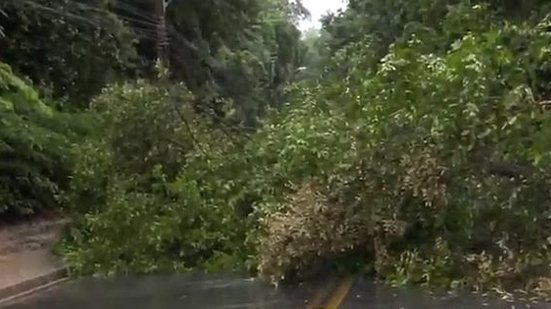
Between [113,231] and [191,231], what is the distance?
132 cm

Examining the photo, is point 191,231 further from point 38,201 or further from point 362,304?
point 38,201

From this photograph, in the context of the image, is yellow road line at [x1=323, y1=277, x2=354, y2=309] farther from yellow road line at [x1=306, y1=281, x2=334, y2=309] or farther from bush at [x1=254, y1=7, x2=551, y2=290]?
bush at [x1=254, y1=7, x2=551, y2=290]

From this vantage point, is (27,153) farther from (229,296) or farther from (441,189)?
(441,189)

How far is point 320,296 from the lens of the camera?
40.4 ft

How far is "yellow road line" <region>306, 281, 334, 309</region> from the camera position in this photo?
37.6ft

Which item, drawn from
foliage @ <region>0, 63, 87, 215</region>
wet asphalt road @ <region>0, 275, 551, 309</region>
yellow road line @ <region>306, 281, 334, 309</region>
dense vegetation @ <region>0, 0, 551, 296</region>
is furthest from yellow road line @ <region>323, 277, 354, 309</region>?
foliage @ <region>0, 63, 87, 215</region>

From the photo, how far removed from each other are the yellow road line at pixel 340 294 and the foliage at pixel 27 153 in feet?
30.8

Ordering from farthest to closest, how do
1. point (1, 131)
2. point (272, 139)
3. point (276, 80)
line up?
point (276, 80)
point (1, 131)
point (272, 139)

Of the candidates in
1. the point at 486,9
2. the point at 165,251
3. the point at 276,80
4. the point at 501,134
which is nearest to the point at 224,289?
the point at 165,251

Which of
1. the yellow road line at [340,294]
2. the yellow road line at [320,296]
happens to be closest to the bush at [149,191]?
the yellow road line at [340,294]

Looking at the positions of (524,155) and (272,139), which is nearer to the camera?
(524,155)

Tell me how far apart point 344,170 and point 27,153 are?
9.74 m

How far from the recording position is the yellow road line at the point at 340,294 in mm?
11375

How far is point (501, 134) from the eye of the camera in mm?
13734
